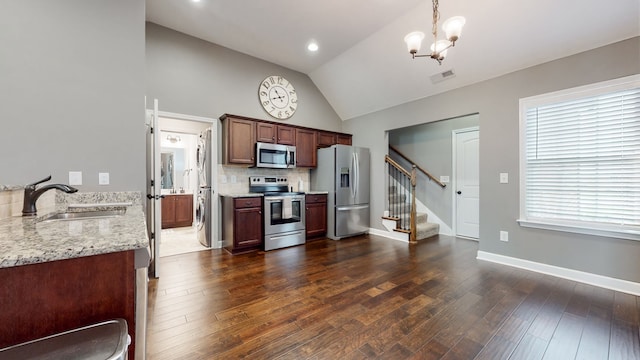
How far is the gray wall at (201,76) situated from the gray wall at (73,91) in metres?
1.24

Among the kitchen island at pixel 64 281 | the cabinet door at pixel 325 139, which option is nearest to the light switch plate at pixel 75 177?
the kitchen island at pixel 64 281

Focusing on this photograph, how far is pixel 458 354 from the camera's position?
162 centimetres

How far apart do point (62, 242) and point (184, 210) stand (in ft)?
18.4

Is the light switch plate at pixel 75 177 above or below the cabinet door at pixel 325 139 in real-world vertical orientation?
below

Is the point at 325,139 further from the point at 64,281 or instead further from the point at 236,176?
the point at 64,281

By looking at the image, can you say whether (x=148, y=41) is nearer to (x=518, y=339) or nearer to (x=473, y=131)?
(x=518, y=339)

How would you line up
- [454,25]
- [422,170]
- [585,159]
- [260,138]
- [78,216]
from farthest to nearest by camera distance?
[422,170] → [260,138] → [585,159] → [454,25] → [78,216]

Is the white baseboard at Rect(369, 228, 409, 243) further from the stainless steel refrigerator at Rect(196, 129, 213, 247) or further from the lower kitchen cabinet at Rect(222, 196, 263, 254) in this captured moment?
the stainless steel refrigerator at Rect(196, 129, 213, 247)

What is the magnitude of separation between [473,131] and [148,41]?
Answer: 5.60 meters

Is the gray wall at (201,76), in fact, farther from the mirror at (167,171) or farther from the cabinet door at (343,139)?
the mirror at (167,171)

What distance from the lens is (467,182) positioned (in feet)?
15.8

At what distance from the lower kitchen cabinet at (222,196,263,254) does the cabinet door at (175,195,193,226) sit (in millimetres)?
2561

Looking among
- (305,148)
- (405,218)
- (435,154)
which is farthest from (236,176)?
(435,154)

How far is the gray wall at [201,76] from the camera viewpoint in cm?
360
